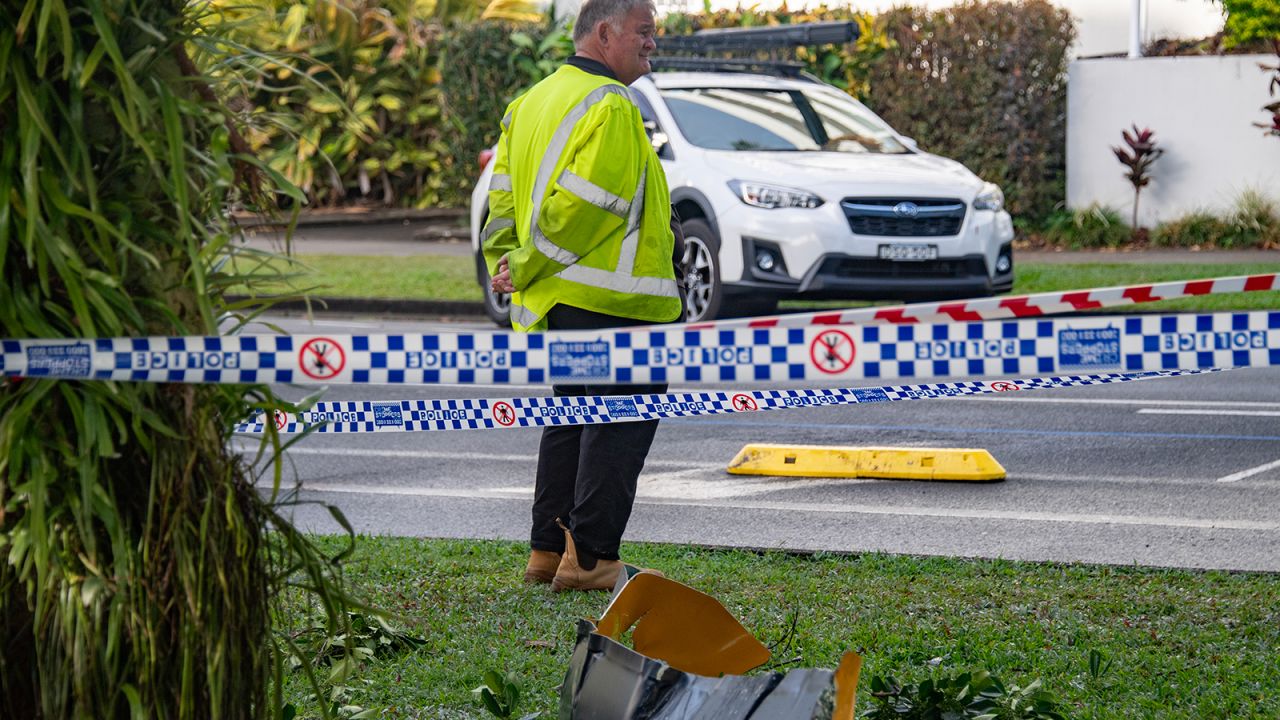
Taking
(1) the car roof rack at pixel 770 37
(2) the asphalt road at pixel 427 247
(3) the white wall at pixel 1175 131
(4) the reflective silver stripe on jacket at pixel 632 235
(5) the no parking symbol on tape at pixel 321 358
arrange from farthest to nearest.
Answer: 1. (3) the white wall at pixel 1175 131
2. (2) the asphalt road at pixel 427 247
3. (1) the car roof rack at pixel 770 37
4. (4) the reflective silver stripe on jacket at pixel 632 235
5. (5) the no parking symbol on tape at pixel 321 358

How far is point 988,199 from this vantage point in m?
12.9

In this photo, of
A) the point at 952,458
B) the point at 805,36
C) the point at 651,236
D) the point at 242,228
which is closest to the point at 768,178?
the point at 805,36

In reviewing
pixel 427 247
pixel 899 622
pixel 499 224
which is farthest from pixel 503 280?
pixel 427 247

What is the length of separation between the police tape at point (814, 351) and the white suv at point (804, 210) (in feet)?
27.2

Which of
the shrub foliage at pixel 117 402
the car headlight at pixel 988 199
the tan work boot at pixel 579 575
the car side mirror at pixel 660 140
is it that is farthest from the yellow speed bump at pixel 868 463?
the car side mirror at pixel 660 140

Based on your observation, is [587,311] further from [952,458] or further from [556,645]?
[952,458]

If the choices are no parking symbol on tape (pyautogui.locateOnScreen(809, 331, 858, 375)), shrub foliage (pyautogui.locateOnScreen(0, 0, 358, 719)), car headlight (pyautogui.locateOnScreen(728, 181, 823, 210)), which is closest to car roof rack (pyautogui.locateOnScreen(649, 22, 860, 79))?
car headlight (pyautogui.locateOnScreen(728, 181, 823, 210))

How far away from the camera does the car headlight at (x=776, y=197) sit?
40.2 ft

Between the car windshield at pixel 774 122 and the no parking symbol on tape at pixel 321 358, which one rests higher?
the car windshield at pixel 774 122

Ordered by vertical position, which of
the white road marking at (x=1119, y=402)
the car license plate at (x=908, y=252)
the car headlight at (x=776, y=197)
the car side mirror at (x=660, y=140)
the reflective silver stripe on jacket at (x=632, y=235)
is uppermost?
the car side mirror at (x=660, y=140)

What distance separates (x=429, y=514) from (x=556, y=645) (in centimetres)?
233

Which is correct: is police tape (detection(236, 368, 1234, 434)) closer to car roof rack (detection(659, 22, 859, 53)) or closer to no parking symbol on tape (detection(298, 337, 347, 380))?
no parking symbol on tape (detection(298, 337, 347, 380))

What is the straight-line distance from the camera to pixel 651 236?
16.7 ft

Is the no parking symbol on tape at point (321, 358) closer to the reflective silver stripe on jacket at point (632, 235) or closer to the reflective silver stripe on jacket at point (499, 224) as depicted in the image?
the reflective silver stripe on jacket at point (632, 235)
